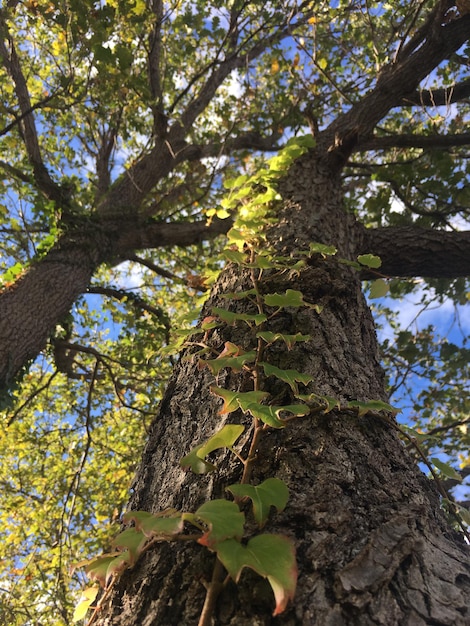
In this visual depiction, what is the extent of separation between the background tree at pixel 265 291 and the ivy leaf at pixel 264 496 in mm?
77

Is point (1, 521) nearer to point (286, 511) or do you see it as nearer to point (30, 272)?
point (30, 272)

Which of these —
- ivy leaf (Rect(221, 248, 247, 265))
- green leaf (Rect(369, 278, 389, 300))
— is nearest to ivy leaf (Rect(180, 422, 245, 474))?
ivy leaf (Rect(221, 248, 247, 265))

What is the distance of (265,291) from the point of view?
1577mm

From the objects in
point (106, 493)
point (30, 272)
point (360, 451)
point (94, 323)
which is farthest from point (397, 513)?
point (106, 493)

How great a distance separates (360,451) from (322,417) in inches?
4.5

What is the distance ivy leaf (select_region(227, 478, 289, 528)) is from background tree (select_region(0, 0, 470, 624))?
0.08 metres

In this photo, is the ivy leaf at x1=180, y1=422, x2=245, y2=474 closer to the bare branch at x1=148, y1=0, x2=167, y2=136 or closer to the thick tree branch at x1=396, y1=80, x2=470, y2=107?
the thick tree branch at x1=396, y1=80, x2=470, y2=107

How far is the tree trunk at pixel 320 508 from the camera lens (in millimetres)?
657

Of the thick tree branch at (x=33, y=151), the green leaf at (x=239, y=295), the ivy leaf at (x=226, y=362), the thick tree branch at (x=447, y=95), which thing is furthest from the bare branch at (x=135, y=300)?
the ivy leaf at (x=226, y=362)

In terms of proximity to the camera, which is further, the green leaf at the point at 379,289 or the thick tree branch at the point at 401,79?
the thick tree branch at the point at 401,79

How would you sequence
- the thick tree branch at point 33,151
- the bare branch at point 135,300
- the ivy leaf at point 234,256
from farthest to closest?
the bare branch at point 135,300
the thick tree branch at point 33,151
the ivy leaf at point 234,256

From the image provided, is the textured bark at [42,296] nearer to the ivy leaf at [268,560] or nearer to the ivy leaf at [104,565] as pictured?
the ivy leaf at [104,565]

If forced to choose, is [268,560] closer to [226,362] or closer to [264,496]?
[264,496]

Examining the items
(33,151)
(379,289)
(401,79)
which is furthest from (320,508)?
(33,151)
